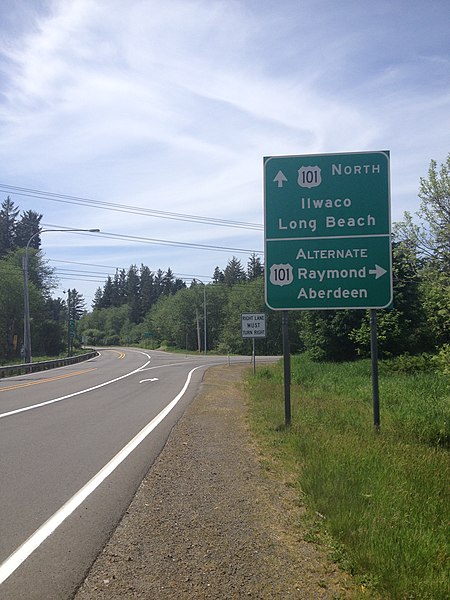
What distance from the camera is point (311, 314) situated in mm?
43844

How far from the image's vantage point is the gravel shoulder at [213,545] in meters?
4.17

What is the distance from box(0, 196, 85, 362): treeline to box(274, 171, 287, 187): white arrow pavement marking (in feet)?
192

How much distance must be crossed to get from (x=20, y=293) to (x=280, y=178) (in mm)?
71465

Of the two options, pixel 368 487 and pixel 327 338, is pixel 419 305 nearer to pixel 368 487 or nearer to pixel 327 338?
pixel 327 338

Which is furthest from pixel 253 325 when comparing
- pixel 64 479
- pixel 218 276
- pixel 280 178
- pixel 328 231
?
pixel 218 276

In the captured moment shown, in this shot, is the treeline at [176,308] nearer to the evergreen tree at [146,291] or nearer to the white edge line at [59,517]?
the evergreen tree at [146,291]

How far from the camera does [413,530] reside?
5.02m

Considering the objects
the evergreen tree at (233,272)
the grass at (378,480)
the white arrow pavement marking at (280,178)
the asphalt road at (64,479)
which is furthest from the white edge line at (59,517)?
the evergreen tree at (233,272)

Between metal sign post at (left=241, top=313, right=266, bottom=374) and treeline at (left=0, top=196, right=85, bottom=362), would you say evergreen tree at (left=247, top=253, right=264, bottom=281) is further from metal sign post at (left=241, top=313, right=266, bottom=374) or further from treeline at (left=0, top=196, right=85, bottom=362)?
metal sign post at (left=241, top=313, right=266, bottom=374)

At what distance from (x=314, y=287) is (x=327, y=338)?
29.9m

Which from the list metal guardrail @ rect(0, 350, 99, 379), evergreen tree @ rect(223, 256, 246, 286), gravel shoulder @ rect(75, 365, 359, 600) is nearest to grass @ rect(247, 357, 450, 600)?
gravel shoulder @ rect(75, 365, 359, 600)

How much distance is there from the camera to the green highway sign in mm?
10711

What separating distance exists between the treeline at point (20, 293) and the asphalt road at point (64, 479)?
5476cm

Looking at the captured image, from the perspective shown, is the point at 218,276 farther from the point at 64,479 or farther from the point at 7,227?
the point at 64,479
